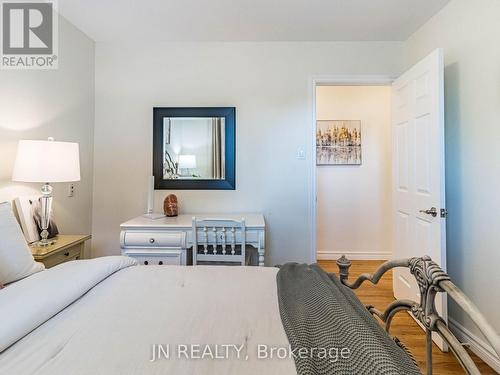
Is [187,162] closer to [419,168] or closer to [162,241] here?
[162,241]

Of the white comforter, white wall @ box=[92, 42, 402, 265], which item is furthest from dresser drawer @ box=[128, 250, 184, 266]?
the white comforter

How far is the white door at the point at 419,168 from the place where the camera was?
5.86 feet

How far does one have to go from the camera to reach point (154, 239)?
209 centimetres

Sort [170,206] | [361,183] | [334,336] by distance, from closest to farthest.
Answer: [334,336], [170,206], [361,183]

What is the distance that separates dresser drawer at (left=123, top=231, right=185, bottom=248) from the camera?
2082mm

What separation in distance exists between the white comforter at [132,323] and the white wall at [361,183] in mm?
2649

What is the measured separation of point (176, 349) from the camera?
738 millimetres

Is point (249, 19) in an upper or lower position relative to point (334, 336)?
upper

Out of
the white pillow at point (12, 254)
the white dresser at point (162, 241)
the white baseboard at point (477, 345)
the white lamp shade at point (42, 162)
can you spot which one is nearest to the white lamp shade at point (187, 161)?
the white dresser at point (162, 241)

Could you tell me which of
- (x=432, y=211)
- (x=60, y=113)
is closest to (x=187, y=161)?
(x=60, y=113)

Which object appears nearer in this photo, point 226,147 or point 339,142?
point 226,147

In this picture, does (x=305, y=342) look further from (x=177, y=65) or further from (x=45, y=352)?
(x=177, y=65)

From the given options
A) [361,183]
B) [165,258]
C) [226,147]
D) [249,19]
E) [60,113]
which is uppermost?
[249,19]

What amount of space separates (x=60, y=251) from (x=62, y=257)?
75 millimetres
